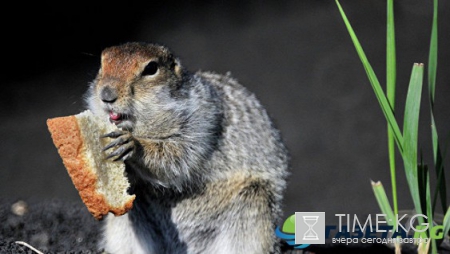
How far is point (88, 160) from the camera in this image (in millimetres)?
2832

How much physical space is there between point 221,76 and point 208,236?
885mm

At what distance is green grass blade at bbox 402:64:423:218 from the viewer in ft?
8.76

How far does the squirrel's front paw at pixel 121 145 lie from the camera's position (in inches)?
115

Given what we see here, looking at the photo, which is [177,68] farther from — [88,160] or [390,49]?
[390,49]

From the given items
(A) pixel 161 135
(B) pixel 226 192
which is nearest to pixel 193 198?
(B) pixel 226 192

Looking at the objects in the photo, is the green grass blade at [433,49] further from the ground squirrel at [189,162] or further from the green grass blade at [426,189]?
the ground squirrel at [189,162]

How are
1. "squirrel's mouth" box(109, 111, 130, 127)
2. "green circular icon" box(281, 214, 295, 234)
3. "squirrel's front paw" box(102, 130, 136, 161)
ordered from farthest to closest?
"green circular icon" box(281, 214, 295, 234)
"squirrel's mouth" box(109, 111, 130, 127)
"squirrel's front paw" box(102, 130, 136, 161)

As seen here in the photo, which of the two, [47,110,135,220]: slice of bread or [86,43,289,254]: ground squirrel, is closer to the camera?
[47,110,135,220]: slice of bread

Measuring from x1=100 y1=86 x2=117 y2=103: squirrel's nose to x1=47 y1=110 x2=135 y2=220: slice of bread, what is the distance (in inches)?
3.4

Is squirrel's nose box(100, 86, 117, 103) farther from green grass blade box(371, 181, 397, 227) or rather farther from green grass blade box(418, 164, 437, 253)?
green grass blade box(418, 164, 437, 253)

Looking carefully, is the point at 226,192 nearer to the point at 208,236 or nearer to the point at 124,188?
the point at 208,236

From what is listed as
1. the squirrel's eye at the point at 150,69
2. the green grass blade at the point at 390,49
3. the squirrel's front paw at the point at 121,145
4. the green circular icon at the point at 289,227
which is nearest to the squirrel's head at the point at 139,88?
the squirrel's eye at the point at 150,69

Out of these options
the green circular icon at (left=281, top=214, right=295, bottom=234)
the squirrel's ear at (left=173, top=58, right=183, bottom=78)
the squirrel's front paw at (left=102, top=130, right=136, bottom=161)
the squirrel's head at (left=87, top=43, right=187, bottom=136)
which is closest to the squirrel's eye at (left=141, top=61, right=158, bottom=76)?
the squirrel's head at (left=87, top=43, right=187, bottom=136)

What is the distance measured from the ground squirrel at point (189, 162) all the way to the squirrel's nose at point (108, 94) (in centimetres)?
7
